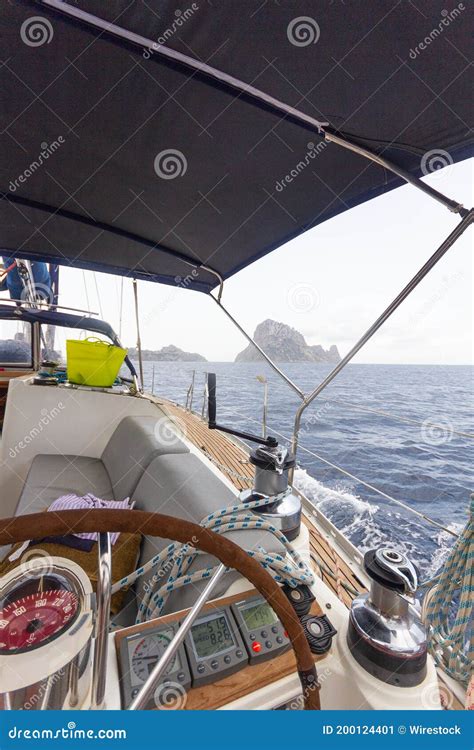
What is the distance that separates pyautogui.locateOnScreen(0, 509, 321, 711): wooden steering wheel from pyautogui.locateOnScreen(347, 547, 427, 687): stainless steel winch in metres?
0.15

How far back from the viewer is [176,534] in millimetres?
376

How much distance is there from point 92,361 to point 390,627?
2.32m

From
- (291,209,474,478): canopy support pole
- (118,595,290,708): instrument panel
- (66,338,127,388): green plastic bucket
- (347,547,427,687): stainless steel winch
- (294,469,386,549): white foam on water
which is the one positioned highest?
(291,209,474,478): canopy support pole

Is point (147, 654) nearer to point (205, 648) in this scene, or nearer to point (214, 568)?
point (205, 648)

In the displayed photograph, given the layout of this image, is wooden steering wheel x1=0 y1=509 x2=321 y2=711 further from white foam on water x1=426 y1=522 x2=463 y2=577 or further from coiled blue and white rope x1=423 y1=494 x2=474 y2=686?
white foam on water x1=426 y1=522 x2=463 y2=577

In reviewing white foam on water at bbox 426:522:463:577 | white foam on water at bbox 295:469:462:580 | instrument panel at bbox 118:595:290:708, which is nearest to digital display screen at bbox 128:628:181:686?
instrument panel at bbox 118:595:290:708

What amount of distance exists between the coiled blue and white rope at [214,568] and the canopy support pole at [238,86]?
37.1 inches

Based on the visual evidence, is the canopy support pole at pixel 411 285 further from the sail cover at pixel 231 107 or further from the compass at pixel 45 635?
the compass at pixel 45 635

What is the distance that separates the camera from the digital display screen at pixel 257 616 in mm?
592

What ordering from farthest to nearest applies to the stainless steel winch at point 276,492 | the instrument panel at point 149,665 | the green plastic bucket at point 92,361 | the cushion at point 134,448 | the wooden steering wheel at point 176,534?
the green plastic bucket at point 92,361, the cushion at point 134,448, the stainless steel winch at point 276,492, the instrument panel at point 149,665, the wooden steering wheel at point 176,534

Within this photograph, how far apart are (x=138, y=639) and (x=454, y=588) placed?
2.69ft

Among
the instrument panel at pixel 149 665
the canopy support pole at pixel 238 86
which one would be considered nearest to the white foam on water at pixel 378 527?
the instrument panel at pixel 149 665

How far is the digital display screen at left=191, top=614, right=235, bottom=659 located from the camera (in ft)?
1.77

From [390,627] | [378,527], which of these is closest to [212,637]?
[390,627]
